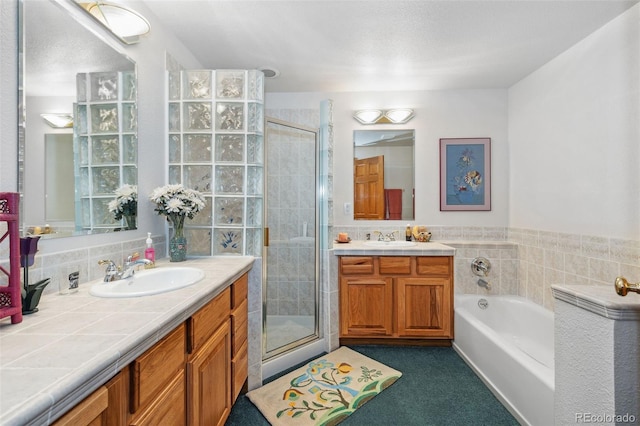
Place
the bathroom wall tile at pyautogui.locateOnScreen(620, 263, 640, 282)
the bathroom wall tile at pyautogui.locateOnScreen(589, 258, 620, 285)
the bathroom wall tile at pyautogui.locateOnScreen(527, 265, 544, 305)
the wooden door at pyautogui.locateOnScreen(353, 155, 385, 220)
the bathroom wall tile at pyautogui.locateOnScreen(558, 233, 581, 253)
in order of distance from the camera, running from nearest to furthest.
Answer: the bathroom wall tile at pyautogui.locateOnScreen(620, 263, 640, 282)
the bathroom wall tile at pyautogui.locateOnScreen(589, 258, 620, 285)
the bathroom wall tile at pyautogui.locateOnScreen(558, 233, 581, 253)
the bathroom wall tile at pyautogui.locateOnScreen(527, 265, 544, 305)
the wooden door at pyautogui.locateOnScreen(353, 155, 385, 220)

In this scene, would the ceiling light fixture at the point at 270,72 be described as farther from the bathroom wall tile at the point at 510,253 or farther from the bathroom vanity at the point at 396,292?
the bathroom wall tile at the point at 510,253

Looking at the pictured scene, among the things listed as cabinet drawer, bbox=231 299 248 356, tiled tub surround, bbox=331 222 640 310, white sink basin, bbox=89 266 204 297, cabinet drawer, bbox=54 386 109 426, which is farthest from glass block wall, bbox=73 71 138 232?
tiled tub surround, bbox=331 222 640 310

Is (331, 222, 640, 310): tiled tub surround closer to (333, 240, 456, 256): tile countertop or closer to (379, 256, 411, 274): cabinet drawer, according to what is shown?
(333, 240, 456, 256): tile countertop

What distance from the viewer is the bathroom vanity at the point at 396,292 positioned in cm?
248

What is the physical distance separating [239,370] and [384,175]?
7.25ft

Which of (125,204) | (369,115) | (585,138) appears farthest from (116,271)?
(585,138)

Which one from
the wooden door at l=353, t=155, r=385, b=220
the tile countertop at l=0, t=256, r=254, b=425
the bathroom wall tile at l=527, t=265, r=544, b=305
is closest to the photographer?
the tile countertop at l=0, t=256, r=254, b=425

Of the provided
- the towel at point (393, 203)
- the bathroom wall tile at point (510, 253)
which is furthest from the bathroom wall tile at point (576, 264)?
the towel at point (393, 203)

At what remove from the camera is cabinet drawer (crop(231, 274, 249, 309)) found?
1.58 metres

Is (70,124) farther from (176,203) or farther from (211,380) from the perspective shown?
(211,380)

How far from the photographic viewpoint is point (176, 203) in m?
1.65

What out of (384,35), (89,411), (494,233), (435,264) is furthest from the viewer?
(494,233)

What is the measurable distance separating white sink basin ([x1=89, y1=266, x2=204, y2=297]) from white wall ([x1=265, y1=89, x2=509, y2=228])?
178 cm

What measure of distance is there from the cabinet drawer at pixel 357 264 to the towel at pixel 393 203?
0.70m
